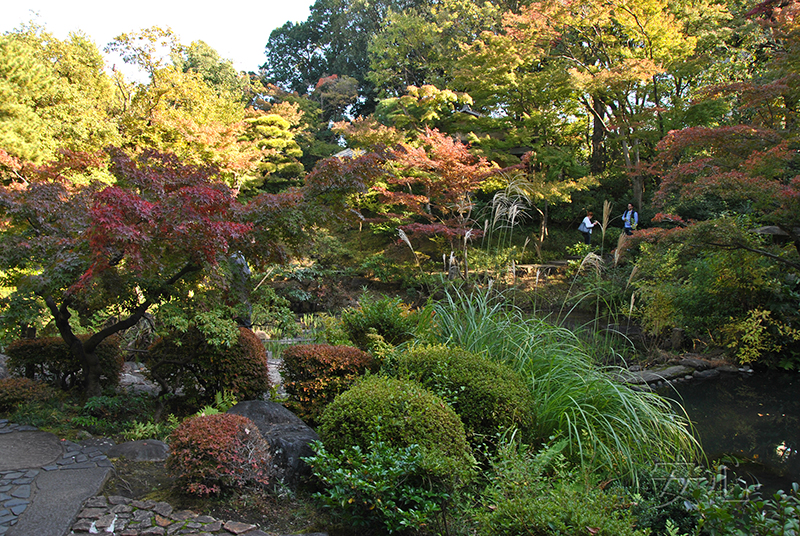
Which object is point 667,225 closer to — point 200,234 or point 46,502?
point 200,234

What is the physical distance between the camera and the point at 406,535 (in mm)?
2199

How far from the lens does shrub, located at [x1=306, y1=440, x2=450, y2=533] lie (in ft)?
7.00

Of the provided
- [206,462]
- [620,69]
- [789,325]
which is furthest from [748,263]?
[206,462]

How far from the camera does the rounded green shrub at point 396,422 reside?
2.43m

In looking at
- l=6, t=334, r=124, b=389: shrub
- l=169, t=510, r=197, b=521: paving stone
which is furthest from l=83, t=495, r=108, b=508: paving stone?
l=6, t=334, r=124, b=389: shrub

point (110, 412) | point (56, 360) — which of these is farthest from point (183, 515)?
point (56, 360)

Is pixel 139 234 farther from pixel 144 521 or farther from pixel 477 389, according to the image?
pixel 477 389

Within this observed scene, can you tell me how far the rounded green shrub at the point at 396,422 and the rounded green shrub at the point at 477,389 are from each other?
271 millimetres

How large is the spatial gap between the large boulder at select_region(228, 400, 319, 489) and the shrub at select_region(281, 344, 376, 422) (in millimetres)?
351

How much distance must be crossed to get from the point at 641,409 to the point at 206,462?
8.51 ft

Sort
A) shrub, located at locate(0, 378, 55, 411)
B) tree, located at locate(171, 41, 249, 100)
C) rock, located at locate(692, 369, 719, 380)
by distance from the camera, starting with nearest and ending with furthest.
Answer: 1. shrub, located at locate(0, 378, 55, 411)
2. rock, located at locate(692, 369, 719, 380)
3. tree, located at locate(171, 41, 249, 100)

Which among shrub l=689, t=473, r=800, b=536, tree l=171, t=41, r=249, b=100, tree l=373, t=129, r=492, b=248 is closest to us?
shrub l=689, t=473, r=800, b=536

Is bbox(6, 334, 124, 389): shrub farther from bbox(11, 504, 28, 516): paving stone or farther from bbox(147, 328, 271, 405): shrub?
bbox(11, 504, 28, 516): paving stone

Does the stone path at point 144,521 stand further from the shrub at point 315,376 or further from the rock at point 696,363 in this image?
the rock at point 696,363
